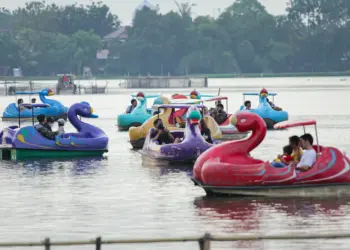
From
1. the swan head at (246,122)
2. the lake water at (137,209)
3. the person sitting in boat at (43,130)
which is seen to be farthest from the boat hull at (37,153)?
the swan head at (246,122)

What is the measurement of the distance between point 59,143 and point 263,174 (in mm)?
12470

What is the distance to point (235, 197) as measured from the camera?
24.5 metres

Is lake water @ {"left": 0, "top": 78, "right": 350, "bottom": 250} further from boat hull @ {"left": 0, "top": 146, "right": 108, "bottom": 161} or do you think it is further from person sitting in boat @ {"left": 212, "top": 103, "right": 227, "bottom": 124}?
person sitting in boat @ {"left": 212, "top": 103, "right": 227, "bottom": 124}

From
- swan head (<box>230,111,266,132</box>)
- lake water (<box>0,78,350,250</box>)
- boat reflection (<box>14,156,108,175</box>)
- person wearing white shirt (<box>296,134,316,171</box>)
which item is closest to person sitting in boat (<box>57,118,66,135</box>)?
boat reflection (<box>14,156,108,175</box>)

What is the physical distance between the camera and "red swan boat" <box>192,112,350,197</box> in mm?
23922

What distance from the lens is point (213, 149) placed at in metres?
24.7

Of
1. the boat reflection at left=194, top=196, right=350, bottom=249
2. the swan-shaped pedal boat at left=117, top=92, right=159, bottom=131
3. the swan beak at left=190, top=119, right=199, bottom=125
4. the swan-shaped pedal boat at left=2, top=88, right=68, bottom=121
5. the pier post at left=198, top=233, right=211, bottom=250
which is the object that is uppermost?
the pier post at left=198, top=233, right=211, bottom=250

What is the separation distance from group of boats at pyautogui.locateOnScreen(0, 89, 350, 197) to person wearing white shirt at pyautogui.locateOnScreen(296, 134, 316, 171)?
10 centimetres

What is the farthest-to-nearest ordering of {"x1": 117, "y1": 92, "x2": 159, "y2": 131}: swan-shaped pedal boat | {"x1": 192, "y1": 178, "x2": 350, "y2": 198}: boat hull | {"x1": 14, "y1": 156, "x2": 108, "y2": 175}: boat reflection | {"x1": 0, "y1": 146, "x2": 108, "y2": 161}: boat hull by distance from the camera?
{"x1": 117, "y1": 92, "x2": 159, "y2": 131}: swan-shaped pedal boat
{"x1": 0, "y1": 146, "x2": 108, "y2": 161}: boat hull
{"x1": 14, "y1": 156, "x2": 108, "y2": 175}: boat reflection
{"x1": 192, "y1": 178, "x2": 350, "y2": 198}: boat hull

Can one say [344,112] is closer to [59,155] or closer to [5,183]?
[59,155]

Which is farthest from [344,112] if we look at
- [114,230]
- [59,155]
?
[114,230]

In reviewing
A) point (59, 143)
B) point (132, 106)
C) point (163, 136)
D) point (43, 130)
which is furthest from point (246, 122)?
point (132, 106)

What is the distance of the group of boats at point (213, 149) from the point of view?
24016 millimetres

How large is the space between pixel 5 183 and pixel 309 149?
8909 millimetres
